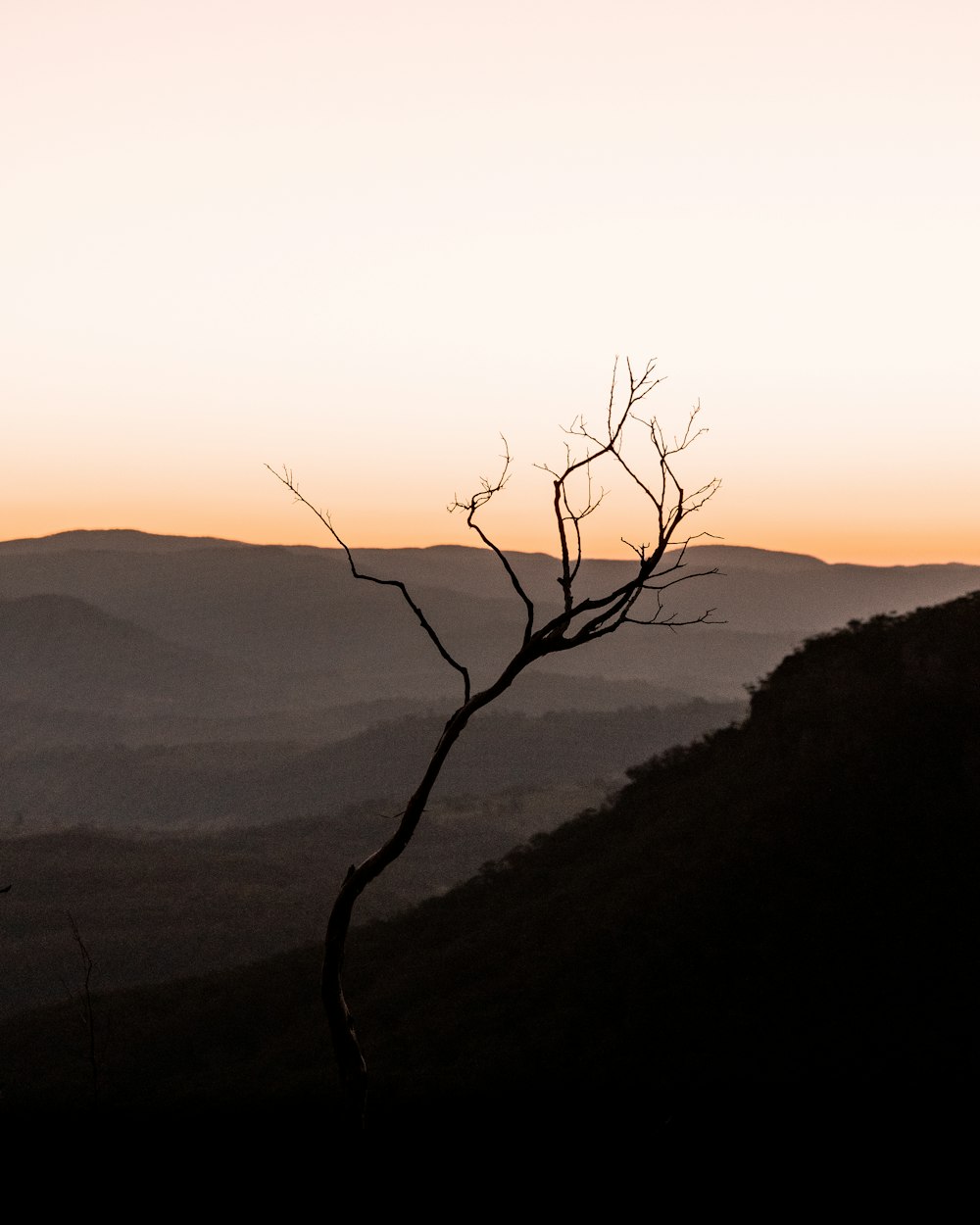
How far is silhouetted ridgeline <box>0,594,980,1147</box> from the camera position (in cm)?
1859

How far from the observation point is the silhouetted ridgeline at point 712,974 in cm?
1859

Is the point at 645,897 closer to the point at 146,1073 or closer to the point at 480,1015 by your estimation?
the point at 480,1015

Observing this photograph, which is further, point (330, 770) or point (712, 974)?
point (330, 770)

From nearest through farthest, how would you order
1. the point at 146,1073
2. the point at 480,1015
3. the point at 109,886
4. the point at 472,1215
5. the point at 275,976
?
the point at 472,1215
the point at 480,1015
the point at 146,1073
the point at 275,976
the point at 109,886

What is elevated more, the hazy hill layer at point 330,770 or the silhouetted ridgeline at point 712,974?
the silhouetted ridgeline at point 712,974

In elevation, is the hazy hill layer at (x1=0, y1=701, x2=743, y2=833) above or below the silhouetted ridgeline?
below

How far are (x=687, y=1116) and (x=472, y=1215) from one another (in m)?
5.37

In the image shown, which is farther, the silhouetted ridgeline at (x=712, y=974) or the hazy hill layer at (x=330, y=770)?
the hazy hill layer at (x=330, y=770)

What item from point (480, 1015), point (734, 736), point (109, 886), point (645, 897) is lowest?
point (109, 886)

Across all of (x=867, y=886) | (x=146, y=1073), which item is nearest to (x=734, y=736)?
(x=867, y=886)

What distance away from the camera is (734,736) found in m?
42.5

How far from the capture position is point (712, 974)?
955 inches

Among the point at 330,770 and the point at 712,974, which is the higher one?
the point at 712,974

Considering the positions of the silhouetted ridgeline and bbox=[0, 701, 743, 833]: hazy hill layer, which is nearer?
the silhouetted ridgeline
